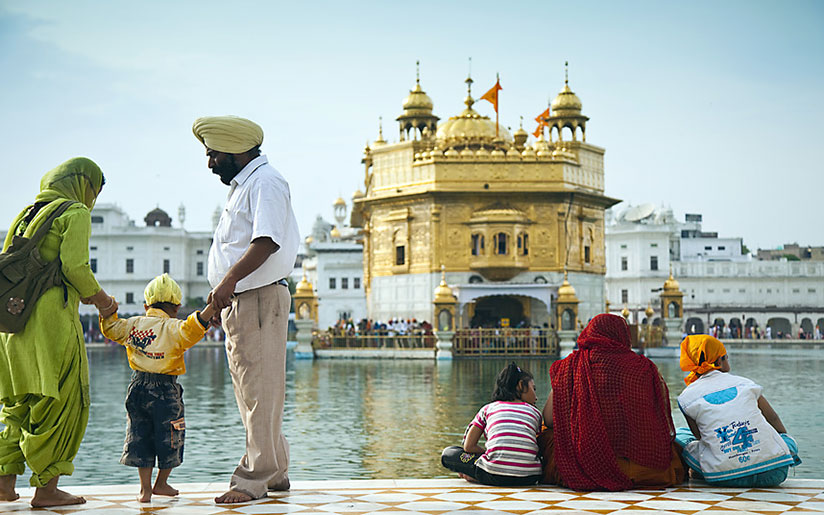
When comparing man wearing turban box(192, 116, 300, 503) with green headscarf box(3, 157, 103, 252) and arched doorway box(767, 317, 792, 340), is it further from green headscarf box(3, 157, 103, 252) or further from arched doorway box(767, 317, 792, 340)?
arched doorway box(767, 317, 792, 340)

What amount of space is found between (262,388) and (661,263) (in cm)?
6471

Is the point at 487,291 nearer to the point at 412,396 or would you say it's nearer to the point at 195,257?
the point at 412,396

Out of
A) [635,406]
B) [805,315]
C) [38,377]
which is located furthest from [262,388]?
[805,315]

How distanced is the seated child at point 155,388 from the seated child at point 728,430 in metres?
3.05

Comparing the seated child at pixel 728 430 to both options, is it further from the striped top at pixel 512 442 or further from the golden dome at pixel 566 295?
the golden dome at pixel 566 295

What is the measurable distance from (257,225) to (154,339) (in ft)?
2.98

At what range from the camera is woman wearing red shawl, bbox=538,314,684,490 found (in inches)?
241

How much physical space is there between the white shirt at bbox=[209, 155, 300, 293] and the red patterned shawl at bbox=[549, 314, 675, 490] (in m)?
1.89

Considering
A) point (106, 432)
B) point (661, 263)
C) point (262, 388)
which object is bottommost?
point (106, 432)

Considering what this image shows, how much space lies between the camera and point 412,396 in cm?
1728

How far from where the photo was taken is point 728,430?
6219 millimetres

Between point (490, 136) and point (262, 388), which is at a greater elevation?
point (490, 136)

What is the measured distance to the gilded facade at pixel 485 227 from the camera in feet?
122

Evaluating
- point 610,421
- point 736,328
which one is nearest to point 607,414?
point 610,421
